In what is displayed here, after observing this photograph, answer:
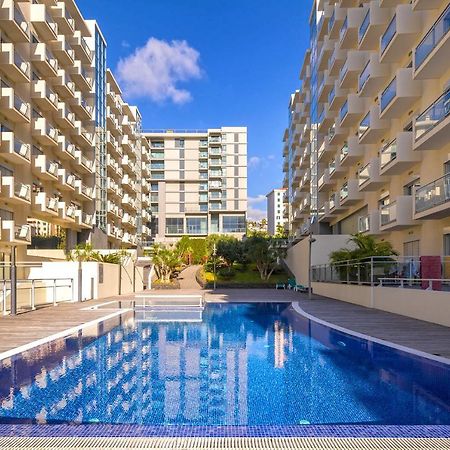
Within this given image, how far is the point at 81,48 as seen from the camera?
121ft

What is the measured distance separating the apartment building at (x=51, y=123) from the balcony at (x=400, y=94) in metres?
20.8

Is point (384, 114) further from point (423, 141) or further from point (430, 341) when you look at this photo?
point (430, 341)

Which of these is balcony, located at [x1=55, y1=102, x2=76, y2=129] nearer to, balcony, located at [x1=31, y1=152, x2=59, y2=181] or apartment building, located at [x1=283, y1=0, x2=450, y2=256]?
balcony, located at [x1=31, y1=152, x2=59, y2=181]

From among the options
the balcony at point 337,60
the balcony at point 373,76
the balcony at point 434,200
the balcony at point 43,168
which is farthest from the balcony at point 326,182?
the balcony at point 43,168

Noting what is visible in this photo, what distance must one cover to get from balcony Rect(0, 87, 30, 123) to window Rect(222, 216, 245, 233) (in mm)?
50892

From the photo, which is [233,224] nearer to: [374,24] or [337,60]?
[337,60]

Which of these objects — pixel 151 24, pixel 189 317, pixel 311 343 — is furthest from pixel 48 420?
pixel 151 24

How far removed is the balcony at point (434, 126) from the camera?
15203mm

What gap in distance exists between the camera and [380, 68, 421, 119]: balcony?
19361 mm

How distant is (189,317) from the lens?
15094 millimetres

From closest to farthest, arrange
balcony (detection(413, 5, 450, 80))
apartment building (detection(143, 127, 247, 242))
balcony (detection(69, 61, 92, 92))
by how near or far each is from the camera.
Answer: balcony (detection(413, 5, 450, 80)) < balcony (detection(69, 61, 92, 92)) < apartment building (detection(143, 127, 247, 242))

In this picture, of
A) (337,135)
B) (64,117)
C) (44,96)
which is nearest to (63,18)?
(64,117)

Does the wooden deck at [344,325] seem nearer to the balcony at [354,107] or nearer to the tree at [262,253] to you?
the balcony at [354,107]

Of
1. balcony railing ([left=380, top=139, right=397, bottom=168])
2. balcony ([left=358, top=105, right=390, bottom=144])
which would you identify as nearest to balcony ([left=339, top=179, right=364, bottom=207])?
balcony ([left=358, top=105, right=390, bottom=144])
